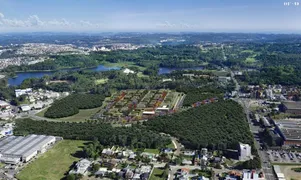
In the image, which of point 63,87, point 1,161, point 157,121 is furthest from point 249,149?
point 63,87

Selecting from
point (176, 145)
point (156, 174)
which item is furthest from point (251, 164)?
point (156, 174)

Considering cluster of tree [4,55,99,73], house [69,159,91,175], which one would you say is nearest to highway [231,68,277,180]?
house [69,159,91,175]

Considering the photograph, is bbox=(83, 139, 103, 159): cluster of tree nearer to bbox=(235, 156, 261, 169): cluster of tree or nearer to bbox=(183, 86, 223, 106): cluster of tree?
bbox=(235, 156, 261, 169): cluster of tree

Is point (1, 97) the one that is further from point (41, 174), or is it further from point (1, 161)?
point (41, 174)

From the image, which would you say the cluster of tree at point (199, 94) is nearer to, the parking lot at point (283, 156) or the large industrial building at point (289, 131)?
the large industrial building at point (289, 131)

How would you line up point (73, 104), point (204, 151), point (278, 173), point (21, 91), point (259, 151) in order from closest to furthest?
1. point (278, 173)
2. point (204, 151)
3. point (259, 151)
4. point (73, 104)
5. point (21, 91)

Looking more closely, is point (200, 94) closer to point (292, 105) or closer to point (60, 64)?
point (292, 105)
